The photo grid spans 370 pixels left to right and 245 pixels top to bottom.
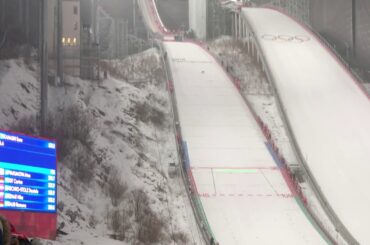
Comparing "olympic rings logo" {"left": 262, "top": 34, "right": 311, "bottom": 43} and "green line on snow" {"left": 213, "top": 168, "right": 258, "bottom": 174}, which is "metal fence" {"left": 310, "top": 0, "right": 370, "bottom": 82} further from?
"green line on snow" {"left": 213, "top": 168, "right": 258, "bottom": 174}

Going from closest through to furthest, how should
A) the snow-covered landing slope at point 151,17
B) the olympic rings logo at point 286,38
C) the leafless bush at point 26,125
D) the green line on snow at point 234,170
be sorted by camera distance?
1. the leafless bush at point 26,125
2. the green line on snow at point 234,170
3. the olympic rings logo at point 286,38
4. the snow-covered landing slope at point 151,17

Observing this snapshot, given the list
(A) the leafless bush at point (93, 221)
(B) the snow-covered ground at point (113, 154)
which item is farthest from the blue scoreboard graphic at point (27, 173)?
(A) the leafless bush at point (93, 221)

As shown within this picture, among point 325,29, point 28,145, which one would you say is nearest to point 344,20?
point 325,29

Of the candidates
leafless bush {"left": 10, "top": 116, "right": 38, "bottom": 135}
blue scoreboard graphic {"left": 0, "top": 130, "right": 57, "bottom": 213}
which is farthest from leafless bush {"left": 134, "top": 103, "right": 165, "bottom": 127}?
blue scoreboard graphic {"left": 0, "top": 130, "right": 57, "bottom": 213}

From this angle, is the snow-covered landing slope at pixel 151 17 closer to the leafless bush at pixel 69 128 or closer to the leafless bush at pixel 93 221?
the leafless bush at pixel 69 128

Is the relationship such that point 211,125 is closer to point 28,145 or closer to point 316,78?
point 316,78

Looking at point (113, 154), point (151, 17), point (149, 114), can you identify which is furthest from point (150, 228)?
point (151, 17)

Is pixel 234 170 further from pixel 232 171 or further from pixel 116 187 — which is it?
pixel 116 187
